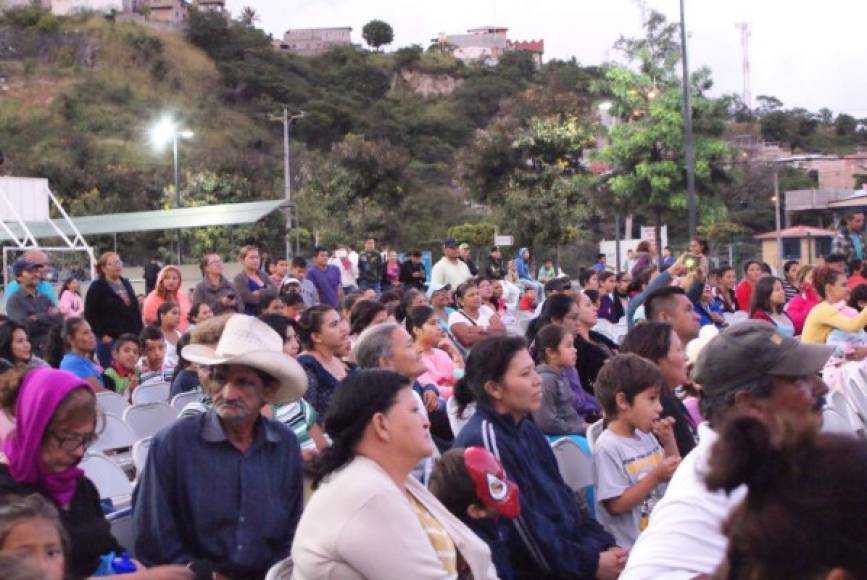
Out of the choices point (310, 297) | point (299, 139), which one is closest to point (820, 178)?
point (299, 139)

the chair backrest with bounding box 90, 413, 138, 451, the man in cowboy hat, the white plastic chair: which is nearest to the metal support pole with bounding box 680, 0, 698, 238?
the chair backrest with bounding box 90, 413, 138, 451

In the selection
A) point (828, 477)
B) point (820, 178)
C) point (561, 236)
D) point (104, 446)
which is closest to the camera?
point (828, 477)

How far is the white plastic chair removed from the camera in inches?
208

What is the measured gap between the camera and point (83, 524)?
383 centimetres

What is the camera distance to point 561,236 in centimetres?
3625

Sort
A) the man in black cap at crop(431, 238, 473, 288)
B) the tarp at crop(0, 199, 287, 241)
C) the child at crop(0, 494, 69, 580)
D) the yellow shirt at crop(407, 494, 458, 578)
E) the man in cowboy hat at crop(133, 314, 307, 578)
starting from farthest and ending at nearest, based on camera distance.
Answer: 1. the tarp at crop(0, 199, 287, 241)
2. the man in black cap at crop(431, 238, 473, 288)
3. the man in cowboy hat at crop(133, 314, 307, 578)
4. the yellow shirt at crop(407, 494, 458, 578)
5. the child at crop(0, 494, 69, 580)

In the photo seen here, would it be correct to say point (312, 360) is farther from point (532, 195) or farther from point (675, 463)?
point (532, 195)

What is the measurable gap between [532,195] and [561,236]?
156 cm

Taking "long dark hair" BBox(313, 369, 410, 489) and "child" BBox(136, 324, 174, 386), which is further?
"child" BBox(136, 324, 174, 386)

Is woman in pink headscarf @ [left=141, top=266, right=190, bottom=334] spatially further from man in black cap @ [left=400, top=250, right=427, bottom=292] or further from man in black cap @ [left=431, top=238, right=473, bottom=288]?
man in black cap @ [left=400, top=250, right=427, bottom=292]

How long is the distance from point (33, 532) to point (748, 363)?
207cm

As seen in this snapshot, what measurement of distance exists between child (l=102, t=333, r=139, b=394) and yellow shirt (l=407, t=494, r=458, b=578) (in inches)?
234

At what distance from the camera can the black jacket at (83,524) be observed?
12.1 feet

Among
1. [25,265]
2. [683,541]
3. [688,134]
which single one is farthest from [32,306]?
[688,134]
